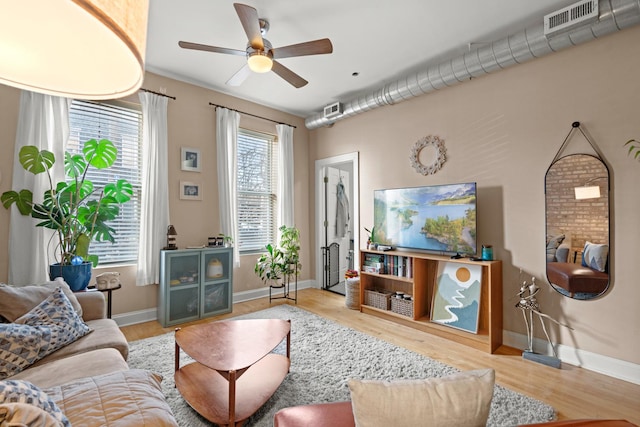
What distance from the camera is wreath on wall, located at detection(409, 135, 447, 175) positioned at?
3.63 metres

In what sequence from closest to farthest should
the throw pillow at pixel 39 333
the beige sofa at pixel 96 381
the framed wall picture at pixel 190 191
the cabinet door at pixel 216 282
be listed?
1. the beige sofa at pixel 96 381
2. the throw pillow at pixel 39 333
3. the cabinet door at pixel 216 282
4. the framed wall picture at pixel 190 191

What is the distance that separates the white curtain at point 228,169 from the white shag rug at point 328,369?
1.57 metres

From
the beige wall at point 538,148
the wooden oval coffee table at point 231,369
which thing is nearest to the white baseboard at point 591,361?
the beige wall at point 538,148

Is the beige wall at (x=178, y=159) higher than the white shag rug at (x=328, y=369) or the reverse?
higher

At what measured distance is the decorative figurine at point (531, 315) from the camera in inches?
105

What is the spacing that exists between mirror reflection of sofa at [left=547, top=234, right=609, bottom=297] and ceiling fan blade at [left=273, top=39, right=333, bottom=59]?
263 centimetres

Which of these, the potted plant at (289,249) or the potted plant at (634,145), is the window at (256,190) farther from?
the potted plant at (634,145)

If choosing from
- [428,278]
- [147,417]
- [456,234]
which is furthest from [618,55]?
[147,417]

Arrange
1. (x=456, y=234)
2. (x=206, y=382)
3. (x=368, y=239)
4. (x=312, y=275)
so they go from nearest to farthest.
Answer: (x=206, y=382) < (x=456, y=234) < (x=368, y=239) < (x=312, y=275)

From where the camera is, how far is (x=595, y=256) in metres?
2.56

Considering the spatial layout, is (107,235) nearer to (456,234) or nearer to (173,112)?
(173,112)

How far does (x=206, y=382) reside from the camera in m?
2.10

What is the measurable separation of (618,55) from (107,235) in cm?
485

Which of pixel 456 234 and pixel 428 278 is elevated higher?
pixel 456 234
